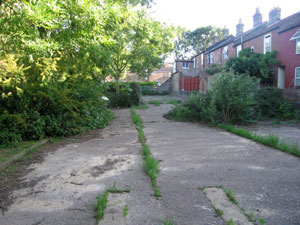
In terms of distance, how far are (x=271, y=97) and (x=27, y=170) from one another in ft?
36.6

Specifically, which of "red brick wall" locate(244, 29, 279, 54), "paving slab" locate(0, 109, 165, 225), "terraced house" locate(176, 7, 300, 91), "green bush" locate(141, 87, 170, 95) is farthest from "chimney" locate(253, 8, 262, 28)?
"paving slab" locate(0, 109, 165, 225)

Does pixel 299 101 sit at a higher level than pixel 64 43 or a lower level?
lower

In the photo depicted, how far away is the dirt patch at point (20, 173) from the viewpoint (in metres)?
3.46

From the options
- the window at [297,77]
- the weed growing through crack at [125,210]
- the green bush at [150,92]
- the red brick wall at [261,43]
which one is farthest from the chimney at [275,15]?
the weed growing through crack at [125,210]

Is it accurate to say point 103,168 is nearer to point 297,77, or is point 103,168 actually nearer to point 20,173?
point 20,173

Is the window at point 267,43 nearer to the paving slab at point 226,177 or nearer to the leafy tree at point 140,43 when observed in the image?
the leafy tree at point 140,43

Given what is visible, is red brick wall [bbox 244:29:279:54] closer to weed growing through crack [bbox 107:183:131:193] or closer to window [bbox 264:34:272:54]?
window [bbox 264:34:272:54]

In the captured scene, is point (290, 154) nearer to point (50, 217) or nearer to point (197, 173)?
point (197, 173)

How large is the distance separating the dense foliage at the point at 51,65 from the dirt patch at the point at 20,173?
728 millimetres

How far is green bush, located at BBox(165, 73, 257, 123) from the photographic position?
9.48 metres

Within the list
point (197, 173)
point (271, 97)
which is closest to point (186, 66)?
point (271, 97)

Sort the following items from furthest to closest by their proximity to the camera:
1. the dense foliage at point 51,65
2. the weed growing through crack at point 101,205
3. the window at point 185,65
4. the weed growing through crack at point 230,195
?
the window at point 185,65 → the dense foliage at point 51,65 → the weed growing through crack at point 230,195 → the weed growing through crack at point 101,205

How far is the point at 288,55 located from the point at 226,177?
17051 millimetres

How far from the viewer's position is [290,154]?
530cm
